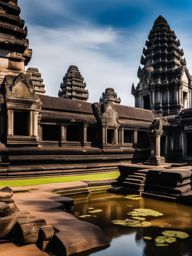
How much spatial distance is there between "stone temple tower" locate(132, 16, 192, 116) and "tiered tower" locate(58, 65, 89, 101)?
1076 cm

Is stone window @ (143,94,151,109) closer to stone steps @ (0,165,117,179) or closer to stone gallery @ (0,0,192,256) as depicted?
stone gallery @ (0,0,192,256)

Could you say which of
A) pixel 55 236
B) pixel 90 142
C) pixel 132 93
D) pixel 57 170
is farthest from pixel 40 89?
pixel 55 236

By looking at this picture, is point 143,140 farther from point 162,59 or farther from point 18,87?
point 162,59

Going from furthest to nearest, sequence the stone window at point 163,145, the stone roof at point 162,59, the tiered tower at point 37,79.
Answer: the tiered tower at point 37,79 < the stone roof at point 162,59 < the stone window at point 163,145

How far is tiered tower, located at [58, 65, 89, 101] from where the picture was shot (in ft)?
138

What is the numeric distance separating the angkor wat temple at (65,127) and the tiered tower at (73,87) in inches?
626

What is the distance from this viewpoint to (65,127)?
18.6m

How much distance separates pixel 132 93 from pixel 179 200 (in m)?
26.5

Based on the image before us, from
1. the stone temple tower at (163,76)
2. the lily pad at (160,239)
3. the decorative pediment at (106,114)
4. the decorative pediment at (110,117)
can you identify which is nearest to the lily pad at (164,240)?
the lily pad at (160,239)

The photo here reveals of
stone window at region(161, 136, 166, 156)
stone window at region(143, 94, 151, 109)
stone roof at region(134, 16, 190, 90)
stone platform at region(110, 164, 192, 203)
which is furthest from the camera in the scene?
stone window at region(143, 94, 151, 109)

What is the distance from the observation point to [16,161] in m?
14.9

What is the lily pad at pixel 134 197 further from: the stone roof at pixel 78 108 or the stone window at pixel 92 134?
the stone window at pixel 92 134

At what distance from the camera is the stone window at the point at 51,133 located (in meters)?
19.3

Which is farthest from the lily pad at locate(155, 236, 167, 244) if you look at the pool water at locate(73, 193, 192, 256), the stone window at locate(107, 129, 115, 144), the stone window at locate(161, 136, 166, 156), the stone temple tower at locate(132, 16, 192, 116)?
the stone temple tower at locate(132, 16, 192, 116)
